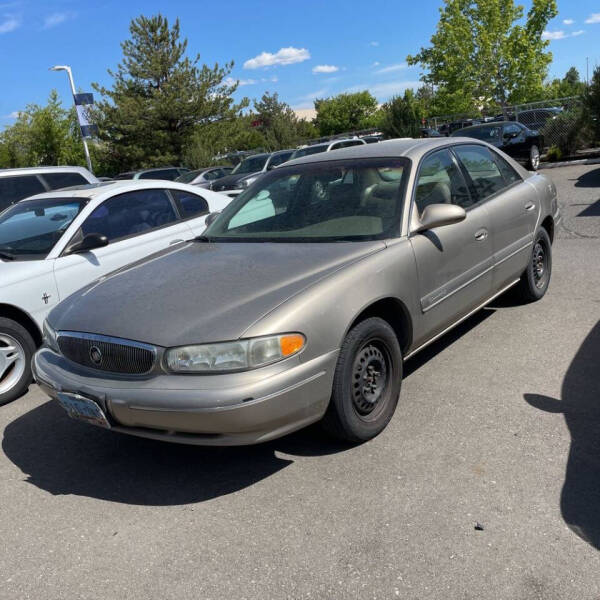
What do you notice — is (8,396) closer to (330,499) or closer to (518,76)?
(330,499)

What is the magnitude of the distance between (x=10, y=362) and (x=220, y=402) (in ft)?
9.04

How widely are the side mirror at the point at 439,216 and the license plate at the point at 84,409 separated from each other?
2.16 meters

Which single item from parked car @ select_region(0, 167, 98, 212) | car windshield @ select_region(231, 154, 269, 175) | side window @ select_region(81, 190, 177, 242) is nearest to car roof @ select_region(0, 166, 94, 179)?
parked car @ select_region(0, 167, 98, 212)

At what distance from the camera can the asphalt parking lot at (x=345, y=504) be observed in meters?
2.64

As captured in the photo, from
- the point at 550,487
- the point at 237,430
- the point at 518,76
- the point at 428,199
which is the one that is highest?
the point at 518,76

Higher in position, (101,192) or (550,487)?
(101,192)

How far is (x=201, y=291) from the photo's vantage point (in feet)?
11.6

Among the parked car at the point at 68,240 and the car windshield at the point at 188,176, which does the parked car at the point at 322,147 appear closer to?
the car windshield at the point at 188,176

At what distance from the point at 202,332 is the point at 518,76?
1396 inches

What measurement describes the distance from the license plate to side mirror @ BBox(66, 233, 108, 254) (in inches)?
83.5

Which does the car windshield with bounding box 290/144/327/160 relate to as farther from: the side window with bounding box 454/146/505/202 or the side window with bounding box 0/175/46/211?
the side window with bounding box 454/146/505/202

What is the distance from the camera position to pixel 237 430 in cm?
304

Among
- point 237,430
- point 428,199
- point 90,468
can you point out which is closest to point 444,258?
point 428,199

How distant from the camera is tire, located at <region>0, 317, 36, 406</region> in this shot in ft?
16.2
